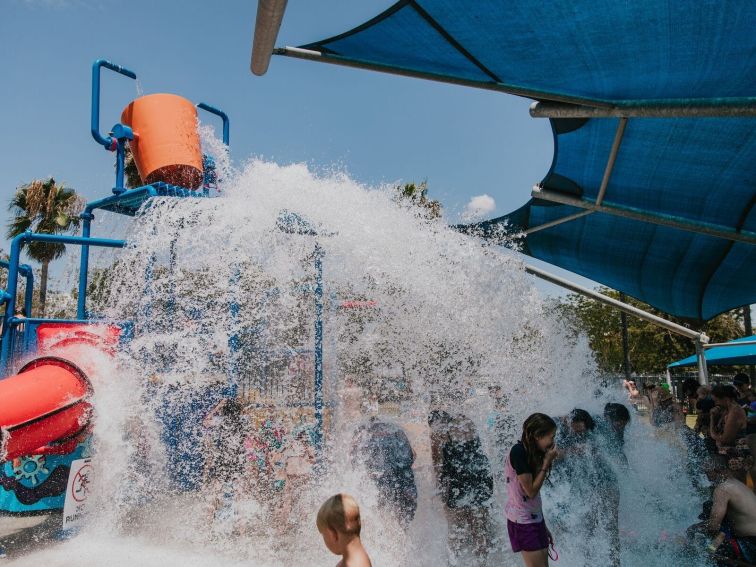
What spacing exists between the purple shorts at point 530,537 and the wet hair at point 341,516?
1609 millimetres

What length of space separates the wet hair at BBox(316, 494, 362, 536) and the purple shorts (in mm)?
1609

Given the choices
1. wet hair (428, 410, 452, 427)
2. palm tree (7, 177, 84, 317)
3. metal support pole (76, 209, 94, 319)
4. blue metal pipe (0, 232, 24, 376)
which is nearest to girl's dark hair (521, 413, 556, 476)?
wet hair (428, 410, 452, 427)

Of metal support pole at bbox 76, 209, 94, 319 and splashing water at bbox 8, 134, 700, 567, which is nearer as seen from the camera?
splashing water at bbox 8, 134, 700, 567

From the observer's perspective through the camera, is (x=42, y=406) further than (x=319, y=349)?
No

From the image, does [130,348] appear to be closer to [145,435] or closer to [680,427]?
[145,435]

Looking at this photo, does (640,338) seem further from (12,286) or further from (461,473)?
(12,286)

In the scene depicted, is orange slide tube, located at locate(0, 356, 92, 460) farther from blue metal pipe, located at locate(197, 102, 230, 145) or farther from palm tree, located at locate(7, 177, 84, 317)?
palm tree, located at locate(7, 177, 84, 317)

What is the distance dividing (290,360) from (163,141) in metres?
3.45

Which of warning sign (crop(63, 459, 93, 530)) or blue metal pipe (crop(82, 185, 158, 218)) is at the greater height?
blue metal pipe (crop(82, 185, 158, 218))

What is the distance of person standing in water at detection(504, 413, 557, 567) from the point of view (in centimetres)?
347

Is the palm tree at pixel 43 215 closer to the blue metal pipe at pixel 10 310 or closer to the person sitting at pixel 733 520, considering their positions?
the blue metal pipe at pixel 10 310

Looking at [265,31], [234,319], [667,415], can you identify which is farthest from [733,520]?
[234,319]

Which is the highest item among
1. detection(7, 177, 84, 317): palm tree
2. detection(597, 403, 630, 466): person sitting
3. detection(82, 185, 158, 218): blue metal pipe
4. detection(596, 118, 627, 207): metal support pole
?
detection(7, 177, 84, 317): palm tree

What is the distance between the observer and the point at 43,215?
2477cm
